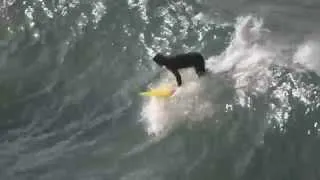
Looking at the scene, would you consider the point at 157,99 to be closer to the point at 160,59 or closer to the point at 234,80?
the point at 160,59

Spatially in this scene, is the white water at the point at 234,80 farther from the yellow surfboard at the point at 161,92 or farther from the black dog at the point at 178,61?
the black dog at the point at 178,61

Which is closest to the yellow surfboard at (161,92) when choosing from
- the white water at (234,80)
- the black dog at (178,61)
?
the white water at (234,80)

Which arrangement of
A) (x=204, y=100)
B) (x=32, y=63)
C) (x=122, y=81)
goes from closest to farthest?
(x=204, y=100)
(x=122, y=81)
(x=32, y=63)

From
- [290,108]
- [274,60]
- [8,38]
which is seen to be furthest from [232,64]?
[8,38]

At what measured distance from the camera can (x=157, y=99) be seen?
9.12 metres

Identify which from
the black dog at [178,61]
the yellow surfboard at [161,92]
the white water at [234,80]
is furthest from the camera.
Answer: the yellow surfboard at [161,92]

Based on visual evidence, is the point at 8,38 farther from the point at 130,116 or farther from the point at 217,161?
the point at 217,161

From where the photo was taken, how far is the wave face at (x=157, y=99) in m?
8.25

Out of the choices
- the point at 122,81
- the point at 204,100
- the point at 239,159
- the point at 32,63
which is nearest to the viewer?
the point at 239,159

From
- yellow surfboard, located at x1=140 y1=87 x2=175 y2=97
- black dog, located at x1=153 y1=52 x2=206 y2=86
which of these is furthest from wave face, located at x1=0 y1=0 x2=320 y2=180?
black dog, located at x1=153 y1=52 x2=206 y2=86

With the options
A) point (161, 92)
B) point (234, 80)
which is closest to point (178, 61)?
point (161, 92)

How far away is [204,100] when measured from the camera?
8.91 meters

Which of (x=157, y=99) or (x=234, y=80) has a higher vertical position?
(x=234, y=80)

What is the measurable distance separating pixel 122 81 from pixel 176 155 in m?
1.74
